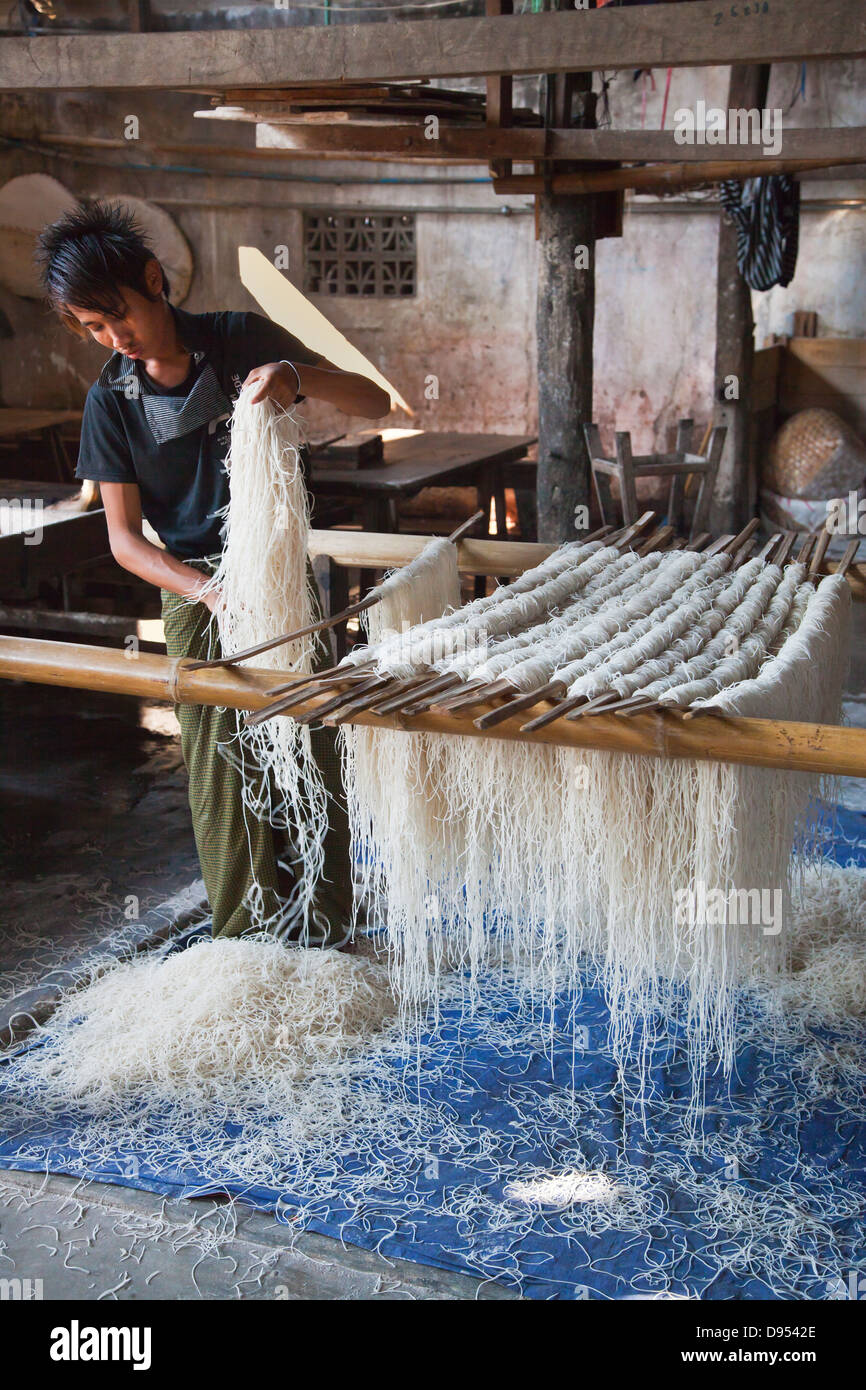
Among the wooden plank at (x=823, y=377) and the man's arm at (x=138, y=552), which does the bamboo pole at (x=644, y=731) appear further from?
the wooden plank at (x=823, y=377)

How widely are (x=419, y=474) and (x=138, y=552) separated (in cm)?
366

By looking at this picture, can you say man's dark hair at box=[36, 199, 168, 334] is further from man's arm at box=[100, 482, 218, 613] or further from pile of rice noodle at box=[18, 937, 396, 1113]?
pile of rice noodle at box=[18, 937, 396, 1113]

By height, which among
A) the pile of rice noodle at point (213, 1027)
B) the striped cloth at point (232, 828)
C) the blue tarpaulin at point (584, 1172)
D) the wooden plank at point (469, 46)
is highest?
the wooden plank at point (469, 46)

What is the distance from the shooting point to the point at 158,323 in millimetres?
2787

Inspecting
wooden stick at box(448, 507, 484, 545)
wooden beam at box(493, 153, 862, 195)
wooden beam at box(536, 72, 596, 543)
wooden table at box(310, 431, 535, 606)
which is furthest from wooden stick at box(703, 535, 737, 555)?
wooden table at box(310, 431, 535, 606)

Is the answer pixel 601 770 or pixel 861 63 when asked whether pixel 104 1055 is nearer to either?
pixel 601 770

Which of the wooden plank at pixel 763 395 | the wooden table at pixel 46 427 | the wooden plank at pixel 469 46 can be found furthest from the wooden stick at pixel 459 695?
the wooden plank at pixel 763 395

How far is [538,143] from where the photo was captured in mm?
4516

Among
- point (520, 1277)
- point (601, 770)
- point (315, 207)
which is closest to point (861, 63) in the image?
point (315, 207)

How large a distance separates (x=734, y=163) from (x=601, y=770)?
3.48 m

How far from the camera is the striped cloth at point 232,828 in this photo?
10.3 feet

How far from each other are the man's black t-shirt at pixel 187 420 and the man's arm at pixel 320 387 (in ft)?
0.37

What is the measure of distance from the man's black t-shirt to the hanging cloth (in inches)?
161

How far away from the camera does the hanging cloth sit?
6.15 m
